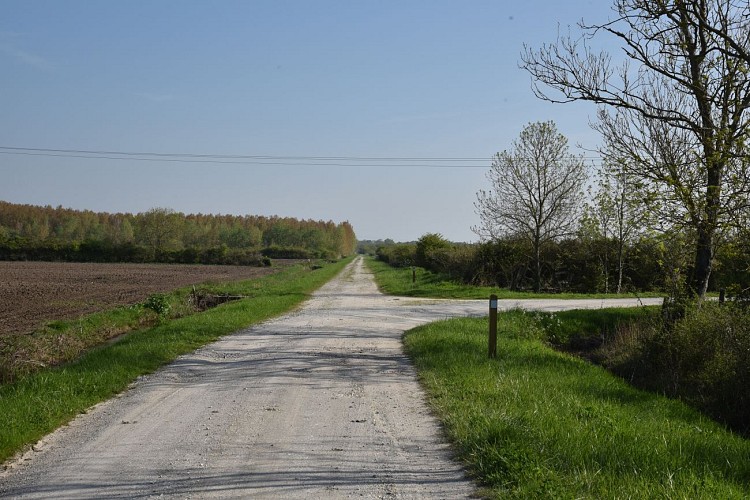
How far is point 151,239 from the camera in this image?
108875 mm

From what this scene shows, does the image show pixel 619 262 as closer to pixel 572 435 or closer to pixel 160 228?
pixel 572 435

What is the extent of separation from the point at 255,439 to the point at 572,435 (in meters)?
3.42

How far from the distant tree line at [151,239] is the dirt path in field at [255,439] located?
81.4 meters

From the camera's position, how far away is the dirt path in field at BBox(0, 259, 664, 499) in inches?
211

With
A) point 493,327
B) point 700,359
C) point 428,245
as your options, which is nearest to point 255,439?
point 493,327

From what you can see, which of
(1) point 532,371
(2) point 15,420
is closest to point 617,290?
(1) point 532,371

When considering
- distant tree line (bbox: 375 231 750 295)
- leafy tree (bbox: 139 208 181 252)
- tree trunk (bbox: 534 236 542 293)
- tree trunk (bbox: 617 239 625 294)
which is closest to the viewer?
tree trunk (bbox: 534 236 542 293)

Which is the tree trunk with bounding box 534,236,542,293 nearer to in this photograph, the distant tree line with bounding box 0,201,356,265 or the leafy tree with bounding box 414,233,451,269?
the leafy tree with bounding box 414,233,451,269

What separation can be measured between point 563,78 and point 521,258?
82.5ft

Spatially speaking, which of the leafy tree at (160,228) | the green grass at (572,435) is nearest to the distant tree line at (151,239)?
the leafy tree at (160,228)

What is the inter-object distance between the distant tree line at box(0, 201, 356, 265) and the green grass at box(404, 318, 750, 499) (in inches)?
3240

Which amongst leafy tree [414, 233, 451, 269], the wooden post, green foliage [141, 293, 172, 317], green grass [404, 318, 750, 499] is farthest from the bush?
leafy tree [414, 233, 451, 269]

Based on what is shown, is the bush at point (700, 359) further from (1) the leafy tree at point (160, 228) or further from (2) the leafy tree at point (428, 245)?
(1) the leafy tree at point (160, 228)

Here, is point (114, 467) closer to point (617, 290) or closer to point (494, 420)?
point (494, 420)
